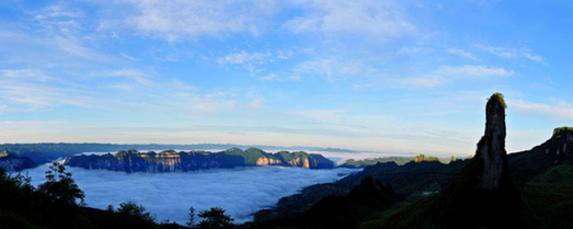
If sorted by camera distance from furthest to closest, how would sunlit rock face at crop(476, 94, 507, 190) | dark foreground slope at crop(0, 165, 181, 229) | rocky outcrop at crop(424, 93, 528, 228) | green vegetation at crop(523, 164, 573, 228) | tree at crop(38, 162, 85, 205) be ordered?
sunlit rock face at crop(476, 94, 507, 190) → rocky outcrop at crop(424, 93, 528, 228) → green vegetation at crop(523, 164, 573, 228) → tree at crop(38, 162, 85, 205) → dark foreground slope at crop(0, 165, 181, 229)

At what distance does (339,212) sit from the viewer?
15112 cm

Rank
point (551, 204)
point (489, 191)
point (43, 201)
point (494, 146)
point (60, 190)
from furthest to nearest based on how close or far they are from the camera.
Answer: point (551, 204), point (494, 146), point (489, 191), point (60, 190), point (43, 201)

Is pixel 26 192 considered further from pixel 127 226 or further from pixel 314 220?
pixel 314 220

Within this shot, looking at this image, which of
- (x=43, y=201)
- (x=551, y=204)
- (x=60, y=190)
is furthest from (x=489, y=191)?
(x=43, y=201)

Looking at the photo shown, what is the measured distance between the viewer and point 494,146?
85.1 metres

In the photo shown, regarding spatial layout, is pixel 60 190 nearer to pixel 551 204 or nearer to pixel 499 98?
pixel 499 98

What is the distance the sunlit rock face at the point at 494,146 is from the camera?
276ft

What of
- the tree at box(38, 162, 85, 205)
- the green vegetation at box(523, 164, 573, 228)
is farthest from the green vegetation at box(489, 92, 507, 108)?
the tree at box(38, 162, 85, 205)

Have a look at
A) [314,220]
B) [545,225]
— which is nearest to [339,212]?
[314,220]

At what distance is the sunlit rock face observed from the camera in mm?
84062

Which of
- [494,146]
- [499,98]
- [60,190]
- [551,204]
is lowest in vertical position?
[551,204]

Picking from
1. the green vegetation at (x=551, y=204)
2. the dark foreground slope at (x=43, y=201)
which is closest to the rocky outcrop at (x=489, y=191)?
the green vegetation at (x=551, y=204)

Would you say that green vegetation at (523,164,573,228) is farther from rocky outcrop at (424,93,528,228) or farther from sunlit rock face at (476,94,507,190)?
sunlit rock face at (476,94,507,190)

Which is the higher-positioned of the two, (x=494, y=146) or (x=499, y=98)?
(x=499, y=98)
